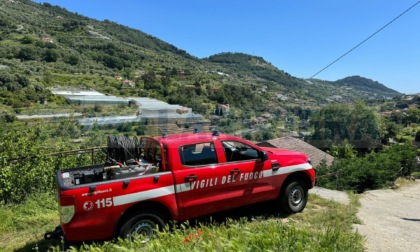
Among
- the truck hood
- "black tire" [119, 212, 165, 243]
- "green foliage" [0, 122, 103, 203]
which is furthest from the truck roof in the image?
"green foliage" [0, 122, 103, 203]

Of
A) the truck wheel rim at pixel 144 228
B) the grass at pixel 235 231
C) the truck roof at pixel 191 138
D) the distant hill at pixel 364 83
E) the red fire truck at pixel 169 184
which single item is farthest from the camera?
the distant hill at pixel 364 83

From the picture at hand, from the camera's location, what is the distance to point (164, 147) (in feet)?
16.6

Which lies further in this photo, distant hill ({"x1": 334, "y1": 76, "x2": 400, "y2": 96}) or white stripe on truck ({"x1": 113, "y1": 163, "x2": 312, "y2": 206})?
distant hill ({"x1": 334, "y1": 76, "x2": 400, "y2": 96})

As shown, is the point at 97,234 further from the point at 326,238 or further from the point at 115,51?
the point at 115,51

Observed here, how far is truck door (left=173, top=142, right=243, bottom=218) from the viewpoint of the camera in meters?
4.90

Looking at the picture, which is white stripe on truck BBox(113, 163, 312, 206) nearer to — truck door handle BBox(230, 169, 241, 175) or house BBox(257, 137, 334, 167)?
truck door handle BBox(230, 169, 241, 175)

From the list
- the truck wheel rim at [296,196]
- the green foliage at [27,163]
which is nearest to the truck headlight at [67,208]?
the green foliage at [27,163]

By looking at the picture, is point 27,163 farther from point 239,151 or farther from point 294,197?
point 294,197

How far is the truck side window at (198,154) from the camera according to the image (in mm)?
5039

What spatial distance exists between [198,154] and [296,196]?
2395mm

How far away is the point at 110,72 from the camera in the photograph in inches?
1892

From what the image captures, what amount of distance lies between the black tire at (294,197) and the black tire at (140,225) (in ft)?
8.31

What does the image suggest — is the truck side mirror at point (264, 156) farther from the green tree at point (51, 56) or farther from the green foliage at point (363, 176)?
the green tree at point (51, 56)

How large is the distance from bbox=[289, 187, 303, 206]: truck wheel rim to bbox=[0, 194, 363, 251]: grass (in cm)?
26
